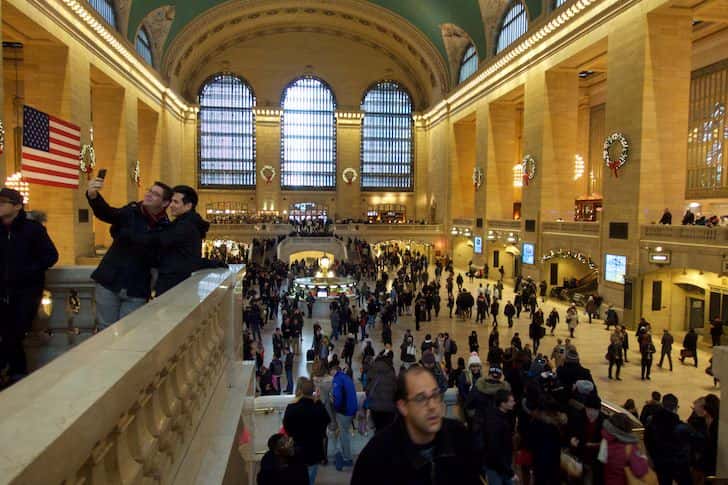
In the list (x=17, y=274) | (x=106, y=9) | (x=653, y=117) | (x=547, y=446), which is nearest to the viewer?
(x=17, y=274)

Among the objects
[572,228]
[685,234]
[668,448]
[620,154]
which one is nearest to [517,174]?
[572,228]

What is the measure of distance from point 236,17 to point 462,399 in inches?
1342

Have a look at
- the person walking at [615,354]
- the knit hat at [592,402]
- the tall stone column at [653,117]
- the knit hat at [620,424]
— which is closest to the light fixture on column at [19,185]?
the person walking at [615,354]

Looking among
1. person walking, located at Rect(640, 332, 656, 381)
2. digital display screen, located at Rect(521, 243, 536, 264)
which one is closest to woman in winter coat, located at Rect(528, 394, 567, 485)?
person walking, located at Rect(640, 332, 656, 381)

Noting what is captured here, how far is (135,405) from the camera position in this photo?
157cm

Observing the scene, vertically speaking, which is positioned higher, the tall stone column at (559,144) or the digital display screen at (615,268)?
the tall stone column at (559,144)

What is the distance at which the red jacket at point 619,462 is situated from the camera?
3404 millimetres

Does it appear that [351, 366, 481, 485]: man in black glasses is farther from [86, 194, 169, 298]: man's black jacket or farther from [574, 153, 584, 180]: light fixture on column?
[574, 153, 584, 180]: light fixture on column

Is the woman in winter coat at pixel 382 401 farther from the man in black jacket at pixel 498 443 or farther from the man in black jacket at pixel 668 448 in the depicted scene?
the man in black jacket at pixel 668 448

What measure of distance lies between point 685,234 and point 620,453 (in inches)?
494

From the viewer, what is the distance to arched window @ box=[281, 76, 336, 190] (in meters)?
40.6

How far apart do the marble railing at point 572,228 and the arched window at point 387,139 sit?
21672mm

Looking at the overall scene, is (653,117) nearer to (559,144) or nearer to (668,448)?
(559,144)

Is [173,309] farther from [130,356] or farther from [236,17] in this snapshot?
[236,17]
